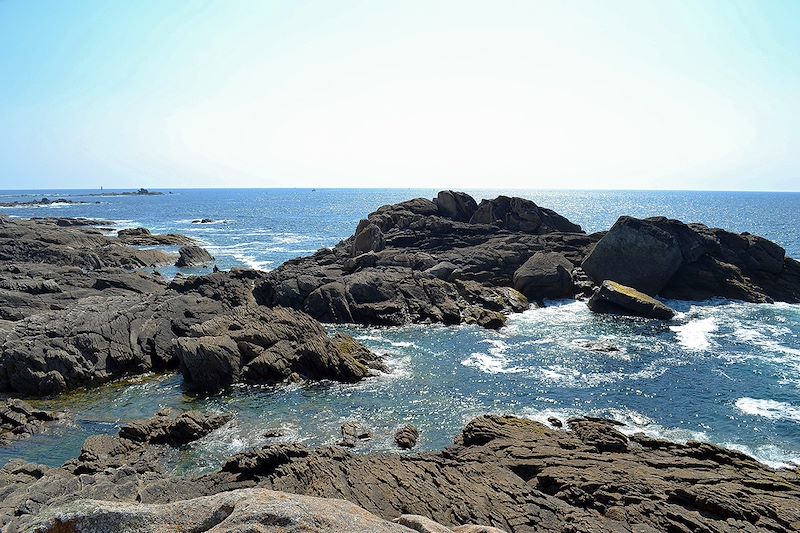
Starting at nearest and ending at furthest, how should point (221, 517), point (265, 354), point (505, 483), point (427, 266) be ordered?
1. point (221, 517)
2. point (505, 483)
3. point (265, 354)
4. point (427, 266)

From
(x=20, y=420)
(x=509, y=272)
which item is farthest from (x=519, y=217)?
(x=20, y=420)

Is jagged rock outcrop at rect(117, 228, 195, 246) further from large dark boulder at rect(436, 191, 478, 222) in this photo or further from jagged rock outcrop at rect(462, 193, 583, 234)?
jagged rock outcrop at rect(462, 193, 583, 234)

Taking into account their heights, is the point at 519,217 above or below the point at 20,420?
above

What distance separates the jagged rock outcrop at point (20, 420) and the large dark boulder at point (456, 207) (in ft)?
177

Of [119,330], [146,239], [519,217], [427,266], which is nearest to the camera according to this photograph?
[119,330]

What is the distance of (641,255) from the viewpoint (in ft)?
166

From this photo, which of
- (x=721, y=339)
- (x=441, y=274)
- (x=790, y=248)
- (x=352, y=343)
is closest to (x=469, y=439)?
(x=352, y=343)

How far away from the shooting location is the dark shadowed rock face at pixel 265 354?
3114 centimetres

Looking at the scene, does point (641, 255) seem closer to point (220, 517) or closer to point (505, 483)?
point (505, 483)

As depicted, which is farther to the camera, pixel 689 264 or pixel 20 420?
pixel 689 264

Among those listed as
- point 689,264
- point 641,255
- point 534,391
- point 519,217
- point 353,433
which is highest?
point 519,217

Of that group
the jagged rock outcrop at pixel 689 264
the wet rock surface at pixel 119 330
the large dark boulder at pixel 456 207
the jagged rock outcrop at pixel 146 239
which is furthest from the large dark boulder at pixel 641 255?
the jagged rock outcrop at pixel 146 239

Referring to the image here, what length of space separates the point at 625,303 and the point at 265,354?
29.9m

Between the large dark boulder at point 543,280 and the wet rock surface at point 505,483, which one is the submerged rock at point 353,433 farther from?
the large dark boulder at point 543,280
